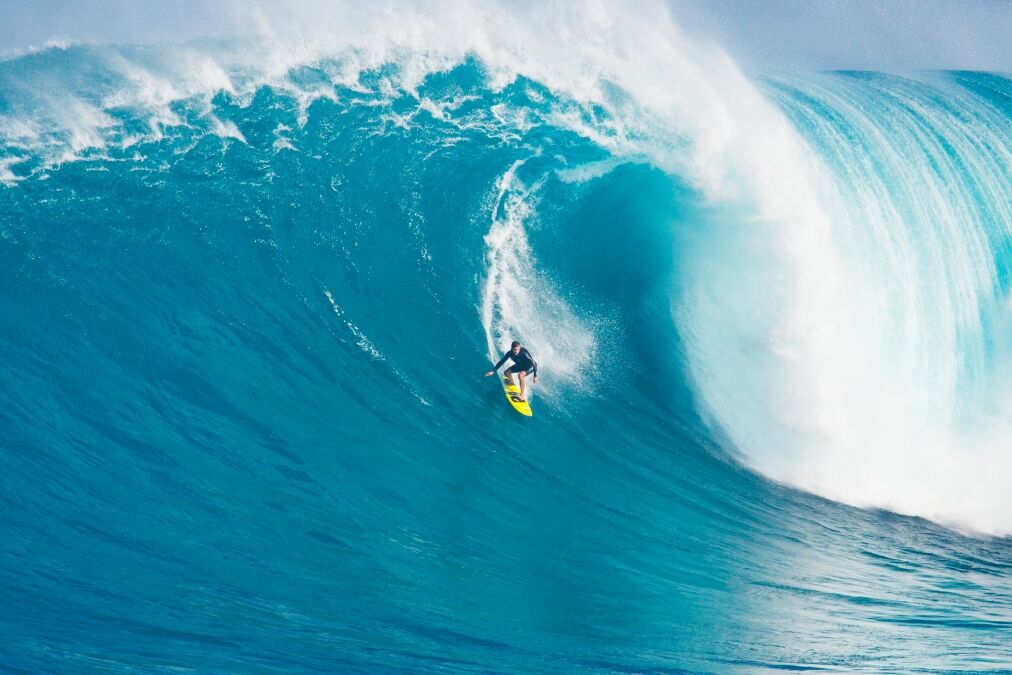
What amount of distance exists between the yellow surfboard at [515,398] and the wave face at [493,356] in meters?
0.14

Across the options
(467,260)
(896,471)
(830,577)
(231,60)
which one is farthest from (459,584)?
(231,60)

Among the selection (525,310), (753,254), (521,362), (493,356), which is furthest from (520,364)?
(753,254)

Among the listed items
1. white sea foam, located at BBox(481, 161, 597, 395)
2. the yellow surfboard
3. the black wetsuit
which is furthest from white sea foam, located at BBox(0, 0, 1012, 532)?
the black wetsuit

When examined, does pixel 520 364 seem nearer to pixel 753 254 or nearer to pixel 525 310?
pixel 525 310

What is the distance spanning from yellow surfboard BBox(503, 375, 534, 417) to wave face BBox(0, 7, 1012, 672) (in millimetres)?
139

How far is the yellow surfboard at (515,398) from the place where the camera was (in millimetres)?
10031

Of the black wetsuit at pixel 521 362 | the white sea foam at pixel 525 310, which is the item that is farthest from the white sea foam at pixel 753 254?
the black wetsuit at pixel 521 362

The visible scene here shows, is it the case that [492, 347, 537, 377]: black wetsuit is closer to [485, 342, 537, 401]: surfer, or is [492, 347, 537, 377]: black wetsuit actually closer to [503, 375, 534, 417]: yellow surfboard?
[485, 342, 537, 401]: surfer

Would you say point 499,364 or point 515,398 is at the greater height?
point 499,364

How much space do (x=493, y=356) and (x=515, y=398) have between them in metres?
0.77

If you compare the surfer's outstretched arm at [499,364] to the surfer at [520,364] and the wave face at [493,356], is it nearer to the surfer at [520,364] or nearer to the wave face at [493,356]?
the surfer at [520,364]

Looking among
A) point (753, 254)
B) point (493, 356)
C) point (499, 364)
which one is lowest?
point (499, 364)

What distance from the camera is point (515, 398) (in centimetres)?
1009

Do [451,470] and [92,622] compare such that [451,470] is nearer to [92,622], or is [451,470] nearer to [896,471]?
[92,622]
